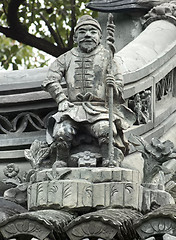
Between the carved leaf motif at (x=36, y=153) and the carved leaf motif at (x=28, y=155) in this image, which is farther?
the carved leaf motif at (x=28, y=155)

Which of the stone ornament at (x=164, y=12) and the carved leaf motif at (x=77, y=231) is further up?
the stone ornament at (x=164, y=12)

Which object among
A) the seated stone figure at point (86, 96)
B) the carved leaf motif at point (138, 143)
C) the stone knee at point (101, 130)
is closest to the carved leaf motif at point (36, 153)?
the seated stone figure at point (86, 96)

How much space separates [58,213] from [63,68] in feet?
6.13

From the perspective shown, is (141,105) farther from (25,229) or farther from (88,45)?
(25,229)

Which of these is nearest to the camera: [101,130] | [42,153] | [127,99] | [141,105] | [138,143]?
[101,130]

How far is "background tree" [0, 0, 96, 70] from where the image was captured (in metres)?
21.1

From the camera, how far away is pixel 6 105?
15.5 meters

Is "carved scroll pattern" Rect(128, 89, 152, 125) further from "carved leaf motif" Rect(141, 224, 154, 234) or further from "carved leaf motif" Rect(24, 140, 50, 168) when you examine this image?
"carved leaf motif" Rect(141, 224, 154, 234)

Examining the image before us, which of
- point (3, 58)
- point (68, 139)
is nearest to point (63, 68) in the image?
point (68, 139)

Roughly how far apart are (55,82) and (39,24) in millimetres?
8503

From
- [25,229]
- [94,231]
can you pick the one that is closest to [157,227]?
[94,231]

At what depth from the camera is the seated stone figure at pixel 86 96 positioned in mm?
13992

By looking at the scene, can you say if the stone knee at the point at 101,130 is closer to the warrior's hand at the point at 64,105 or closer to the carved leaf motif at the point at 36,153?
the warrior's hand at the point at 64,105

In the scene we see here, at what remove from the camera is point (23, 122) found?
15.6 metres
